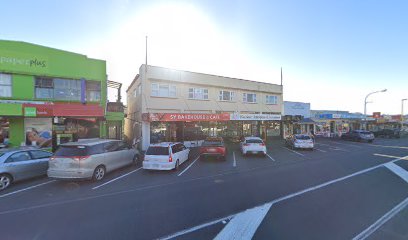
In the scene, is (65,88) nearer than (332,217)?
No

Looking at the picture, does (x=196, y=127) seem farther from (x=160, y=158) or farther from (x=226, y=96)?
(x=160, y=158)

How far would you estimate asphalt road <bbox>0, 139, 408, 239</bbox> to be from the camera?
183 inches

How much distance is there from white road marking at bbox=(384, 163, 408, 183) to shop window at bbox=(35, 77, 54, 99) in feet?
70.0

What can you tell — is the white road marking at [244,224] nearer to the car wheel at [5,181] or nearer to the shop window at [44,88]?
the car wheel at [5,181]

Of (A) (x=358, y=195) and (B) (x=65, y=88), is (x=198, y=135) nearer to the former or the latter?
(B) (x=65, y=88)

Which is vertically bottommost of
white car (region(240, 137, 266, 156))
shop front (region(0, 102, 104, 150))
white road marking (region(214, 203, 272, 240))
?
white road marking (region(214, 203, 272, 240))

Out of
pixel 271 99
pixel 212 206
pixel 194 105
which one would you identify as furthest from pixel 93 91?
pixel 271 99

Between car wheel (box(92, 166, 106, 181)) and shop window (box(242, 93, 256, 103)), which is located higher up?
shop window (box(242, 93, 256, 103))

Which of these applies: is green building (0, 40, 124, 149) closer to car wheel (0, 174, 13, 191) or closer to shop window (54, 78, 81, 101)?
shop window (54, 78, 81, 101)

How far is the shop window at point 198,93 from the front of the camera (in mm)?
21531

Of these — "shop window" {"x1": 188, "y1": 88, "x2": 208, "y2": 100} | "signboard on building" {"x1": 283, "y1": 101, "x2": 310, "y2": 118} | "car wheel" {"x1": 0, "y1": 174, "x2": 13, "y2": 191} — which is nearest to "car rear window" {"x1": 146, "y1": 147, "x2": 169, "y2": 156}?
"car wheel" {"x1": 0, "y1": 174, "x2": 13, "y2": 191}

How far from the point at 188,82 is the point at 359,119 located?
3764 cm

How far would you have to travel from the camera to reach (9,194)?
7555 mm

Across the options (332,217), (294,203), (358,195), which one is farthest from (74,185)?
(358,195)
